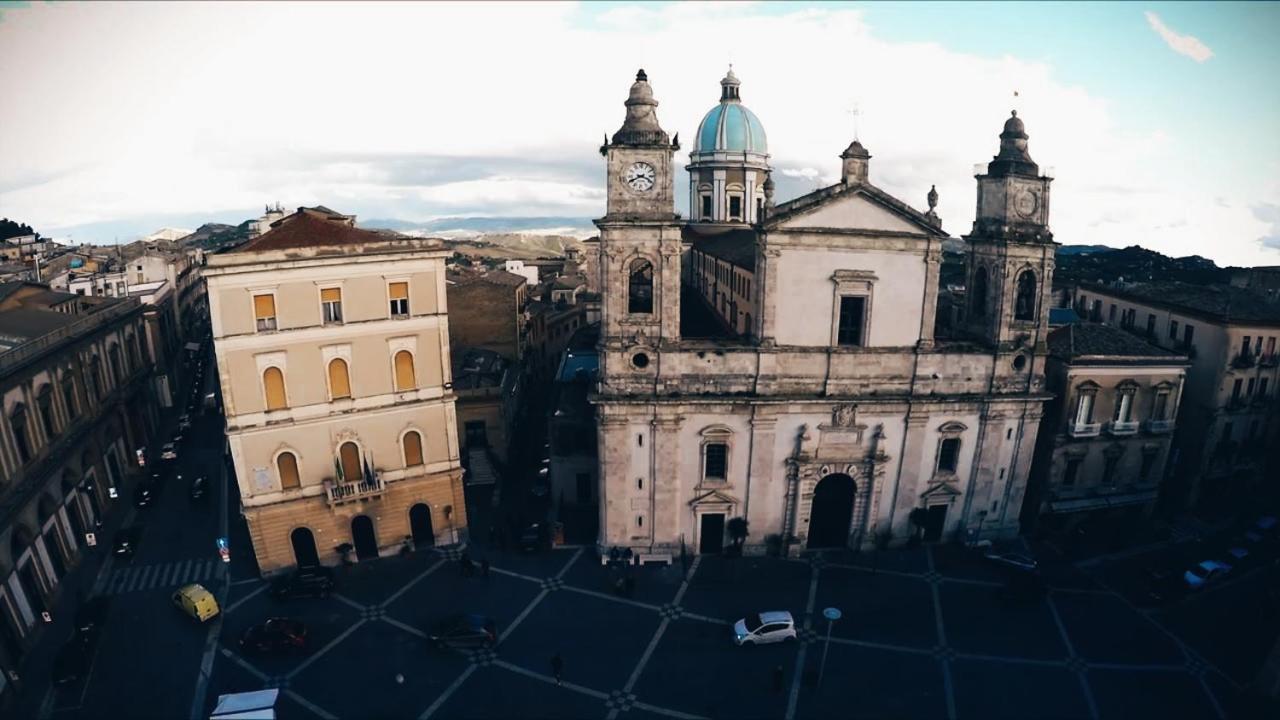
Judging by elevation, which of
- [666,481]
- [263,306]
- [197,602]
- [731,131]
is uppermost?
[731,131]

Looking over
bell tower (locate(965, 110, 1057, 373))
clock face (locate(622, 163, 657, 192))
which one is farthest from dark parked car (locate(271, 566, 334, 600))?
→ bell tower (locate(965, 110, 1057, 373))

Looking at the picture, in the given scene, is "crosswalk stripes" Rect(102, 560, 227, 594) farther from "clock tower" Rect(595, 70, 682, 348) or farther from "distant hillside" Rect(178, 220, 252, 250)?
"distant hillside" Rect(178, 220, 252, 250)

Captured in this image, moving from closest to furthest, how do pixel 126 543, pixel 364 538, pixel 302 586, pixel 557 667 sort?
pixel 557 667 < pixel 302 586 < pixel 364 538 < pixel 126 543

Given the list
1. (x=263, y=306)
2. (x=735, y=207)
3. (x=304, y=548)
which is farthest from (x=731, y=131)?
(x=304, y=548)

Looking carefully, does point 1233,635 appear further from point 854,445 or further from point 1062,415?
point 854,445

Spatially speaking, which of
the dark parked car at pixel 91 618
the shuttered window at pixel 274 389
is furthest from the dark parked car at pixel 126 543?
the shuttered window at pixel 274 389

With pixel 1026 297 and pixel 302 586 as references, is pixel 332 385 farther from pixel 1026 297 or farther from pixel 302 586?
pixel 1026 297
